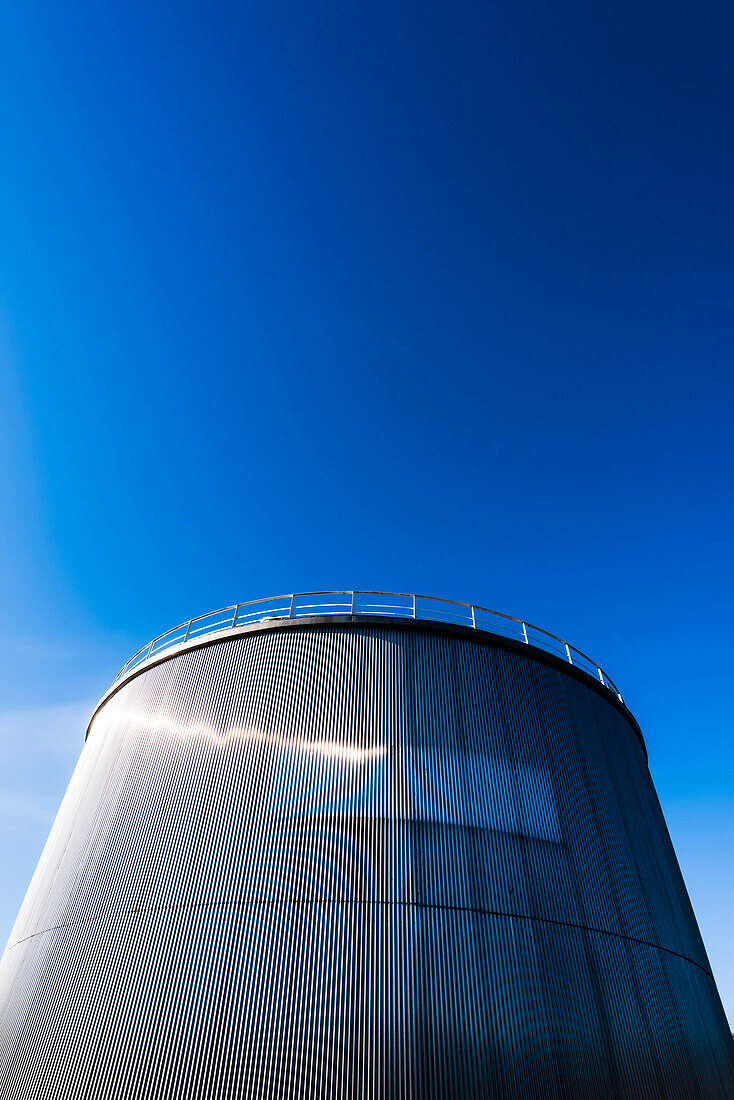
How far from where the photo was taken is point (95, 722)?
24.0 meters

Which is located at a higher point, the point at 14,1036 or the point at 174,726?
the point at 174,726

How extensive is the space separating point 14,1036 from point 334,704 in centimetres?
1033

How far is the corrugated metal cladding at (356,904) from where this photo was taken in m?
11.8

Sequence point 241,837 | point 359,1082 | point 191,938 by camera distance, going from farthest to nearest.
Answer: point 241,837 → point 191,938 → point 359,1082

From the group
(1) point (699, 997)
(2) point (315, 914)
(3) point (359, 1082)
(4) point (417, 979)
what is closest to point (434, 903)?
(4) point (417, 979)

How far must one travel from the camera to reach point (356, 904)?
1312 centimetres

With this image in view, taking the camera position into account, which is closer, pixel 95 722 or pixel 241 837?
pixel 241 837

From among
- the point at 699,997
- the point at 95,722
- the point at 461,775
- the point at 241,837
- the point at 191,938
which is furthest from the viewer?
the point at 95,722

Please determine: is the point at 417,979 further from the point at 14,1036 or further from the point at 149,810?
the point at 14,1036

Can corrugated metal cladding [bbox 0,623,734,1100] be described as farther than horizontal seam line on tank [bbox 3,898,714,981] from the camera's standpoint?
No

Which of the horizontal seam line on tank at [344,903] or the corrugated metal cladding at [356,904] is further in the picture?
the horizontal seam line on tank at [344,903]

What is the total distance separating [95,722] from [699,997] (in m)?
21.3

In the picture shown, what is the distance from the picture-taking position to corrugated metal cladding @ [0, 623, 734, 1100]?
38.9ft

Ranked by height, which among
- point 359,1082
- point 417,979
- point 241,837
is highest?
point 241,837
